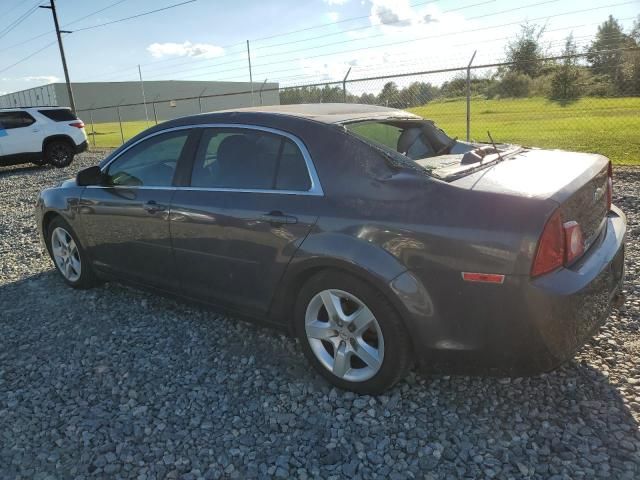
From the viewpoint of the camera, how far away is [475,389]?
2.87m

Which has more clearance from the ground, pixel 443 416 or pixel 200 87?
pixel 200 87

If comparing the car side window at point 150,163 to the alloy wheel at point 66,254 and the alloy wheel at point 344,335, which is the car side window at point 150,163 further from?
the alloy wheel at point 344,335

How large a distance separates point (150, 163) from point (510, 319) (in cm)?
280

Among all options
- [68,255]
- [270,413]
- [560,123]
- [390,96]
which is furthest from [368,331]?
[560,123]

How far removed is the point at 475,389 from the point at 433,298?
0.76m

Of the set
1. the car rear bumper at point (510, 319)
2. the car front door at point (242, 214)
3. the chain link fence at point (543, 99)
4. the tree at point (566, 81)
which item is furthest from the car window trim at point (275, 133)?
the tree at point (566, 81)

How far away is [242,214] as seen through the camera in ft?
10.1

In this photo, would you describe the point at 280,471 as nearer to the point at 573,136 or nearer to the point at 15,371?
the point at 15,371

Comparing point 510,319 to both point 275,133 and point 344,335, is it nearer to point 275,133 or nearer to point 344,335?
point 344,335

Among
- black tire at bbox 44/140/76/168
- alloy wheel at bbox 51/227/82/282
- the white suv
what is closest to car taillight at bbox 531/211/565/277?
alloy wheel at bbox 51/227/82/282

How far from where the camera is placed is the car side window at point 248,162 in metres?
2.96

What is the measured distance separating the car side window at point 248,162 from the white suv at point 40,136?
13.1 m

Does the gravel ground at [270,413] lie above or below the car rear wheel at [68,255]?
below

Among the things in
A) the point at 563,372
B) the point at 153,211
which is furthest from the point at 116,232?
the point at 563,372
